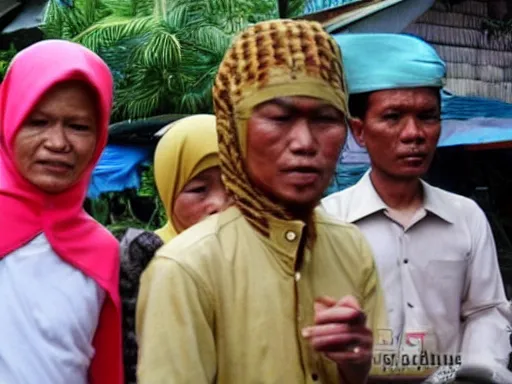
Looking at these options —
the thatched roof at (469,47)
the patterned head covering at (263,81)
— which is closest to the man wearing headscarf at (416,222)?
the patterned head covering at (263,81)

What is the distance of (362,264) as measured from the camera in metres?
2.17

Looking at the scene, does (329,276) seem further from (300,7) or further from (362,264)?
(300,7)

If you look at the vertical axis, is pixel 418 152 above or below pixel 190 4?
above

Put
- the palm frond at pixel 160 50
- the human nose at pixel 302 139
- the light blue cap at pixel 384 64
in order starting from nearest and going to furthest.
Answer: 1. the human nose at pixel 302 139
2. the light blue cap at pixel 384 64
3. the palm frond at pixel 160 50

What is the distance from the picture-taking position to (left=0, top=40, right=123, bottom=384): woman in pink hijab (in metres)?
2.62

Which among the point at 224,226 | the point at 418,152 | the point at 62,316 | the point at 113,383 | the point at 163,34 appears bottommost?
the point at 163,34

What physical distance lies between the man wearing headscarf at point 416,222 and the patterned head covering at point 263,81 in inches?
33.1

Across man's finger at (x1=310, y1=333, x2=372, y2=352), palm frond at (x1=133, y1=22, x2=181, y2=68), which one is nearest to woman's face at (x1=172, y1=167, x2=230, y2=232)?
man's finger at (x1=310, y1=333, x2=372, y2=352)

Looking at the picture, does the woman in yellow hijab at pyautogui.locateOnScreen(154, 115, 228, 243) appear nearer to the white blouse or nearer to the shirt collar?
the shirt collar

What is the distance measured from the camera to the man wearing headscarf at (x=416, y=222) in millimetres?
2883

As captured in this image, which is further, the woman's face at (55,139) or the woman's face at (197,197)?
the woman's face at (197,197)

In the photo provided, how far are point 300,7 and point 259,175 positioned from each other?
8.96 m

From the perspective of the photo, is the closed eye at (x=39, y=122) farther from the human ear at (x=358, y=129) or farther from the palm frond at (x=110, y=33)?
the palm frond at (x=110, y=33)

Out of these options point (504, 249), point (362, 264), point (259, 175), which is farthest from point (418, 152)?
point (504, 249)
